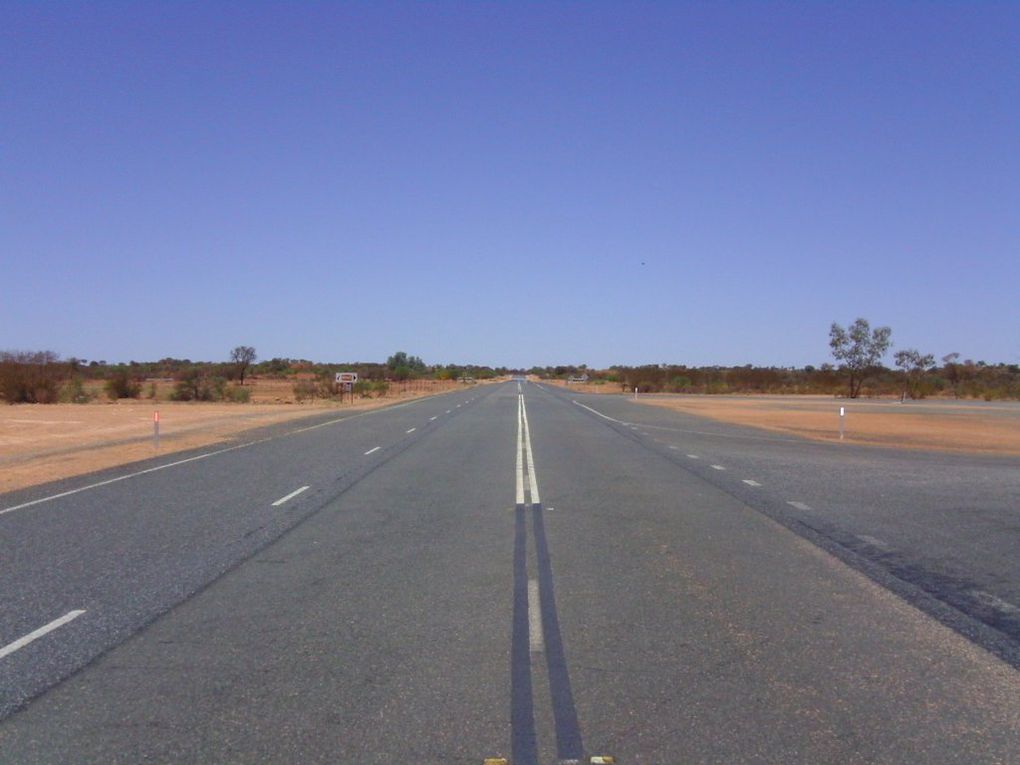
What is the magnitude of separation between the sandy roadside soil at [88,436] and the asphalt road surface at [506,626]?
16.8ft

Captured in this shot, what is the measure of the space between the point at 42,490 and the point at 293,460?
6.26 meters

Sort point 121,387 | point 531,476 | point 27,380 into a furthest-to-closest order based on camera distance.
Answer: point 121,387, point 27,380, point 531,476

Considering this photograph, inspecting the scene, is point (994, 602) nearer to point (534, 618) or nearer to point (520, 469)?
point (534, 618)

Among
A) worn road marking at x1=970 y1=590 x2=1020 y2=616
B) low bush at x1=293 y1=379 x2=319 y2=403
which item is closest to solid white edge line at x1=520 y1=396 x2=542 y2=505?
worn road marking at x1=970 y1=590 x2=1020 y2=616

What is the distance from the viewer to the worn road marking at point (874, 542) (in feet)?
37.4

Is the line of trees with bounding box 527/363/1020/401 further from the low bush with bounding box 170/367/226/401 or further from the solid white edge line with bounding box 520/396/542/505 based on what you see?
the solid white edge line with bounding box 520/396/542/505

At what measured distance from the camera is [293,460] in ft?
71.9

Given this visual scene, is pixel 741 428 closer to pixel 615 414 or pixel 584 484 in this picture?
pixel 615 414

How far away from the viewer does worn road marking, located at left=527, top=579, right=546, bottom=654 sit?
7.10m

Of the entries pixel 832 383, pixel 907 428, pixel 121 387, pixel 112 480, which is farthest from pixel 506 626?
pixel 832 383

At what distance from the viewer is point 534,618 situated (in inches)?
311

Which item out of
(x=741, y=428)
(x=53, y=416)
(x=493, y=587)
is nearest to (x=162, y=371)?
(x=53, y=416)

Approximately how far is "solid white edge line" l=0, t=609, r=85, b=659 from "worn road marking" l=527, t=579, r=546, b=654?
3.58m

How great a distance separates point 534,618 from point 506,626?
0.35m
